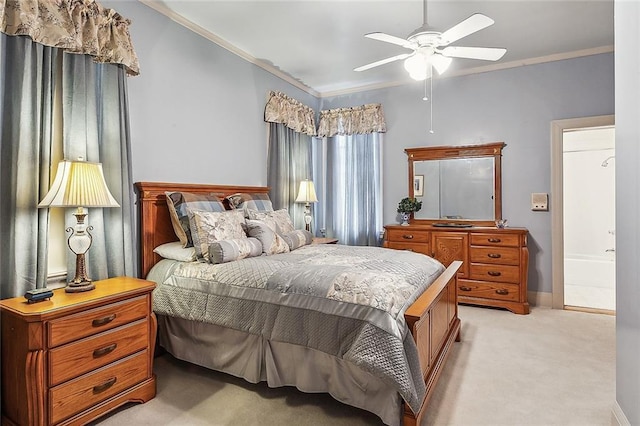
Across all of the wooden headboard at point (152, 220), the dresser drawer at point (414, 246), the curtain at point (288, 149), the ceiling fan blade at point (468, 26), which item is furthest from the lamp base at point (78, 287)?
the dresser drawer at point (414, 246)

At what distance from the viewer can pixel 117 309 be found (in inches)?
78.1

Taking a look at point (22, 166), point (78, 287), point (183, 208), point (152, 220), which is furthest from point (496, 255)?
point (22, 166)

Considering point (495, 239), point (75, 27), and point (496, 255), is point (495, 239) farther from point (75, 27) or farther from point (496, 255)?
point (75, 27)

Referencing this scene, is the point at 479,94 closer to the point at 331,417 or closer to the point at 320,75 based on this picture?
the point at 320,75

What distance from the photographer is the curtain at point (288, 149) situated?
14.0ft

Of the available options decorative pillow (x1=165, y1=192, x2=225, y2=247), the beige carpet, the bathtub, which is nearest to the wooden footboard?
the beige carpet

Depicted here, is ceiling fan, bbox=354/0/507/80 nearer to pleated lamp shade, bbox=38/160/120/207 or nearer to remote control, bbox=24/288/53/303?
pleated lamp shade, bbox=38/160/120/207

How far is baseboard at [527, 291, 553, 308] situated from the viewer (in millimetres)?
4055

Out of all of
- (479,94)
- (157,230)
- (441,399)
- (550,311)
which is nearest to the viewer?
(441,399)

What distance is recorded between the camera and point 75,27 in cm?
220

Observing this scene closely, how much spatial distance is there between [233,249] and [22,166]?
1.30m

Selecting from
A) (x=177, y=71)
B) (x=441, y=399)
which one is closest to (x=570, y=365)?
(x=441, y=399)

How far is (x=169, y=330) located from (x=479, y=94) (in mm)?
4273

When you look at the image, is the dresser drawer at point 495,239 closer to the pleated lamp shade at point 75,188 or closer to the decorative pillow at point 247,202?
the decorative pillow at point 247,202
